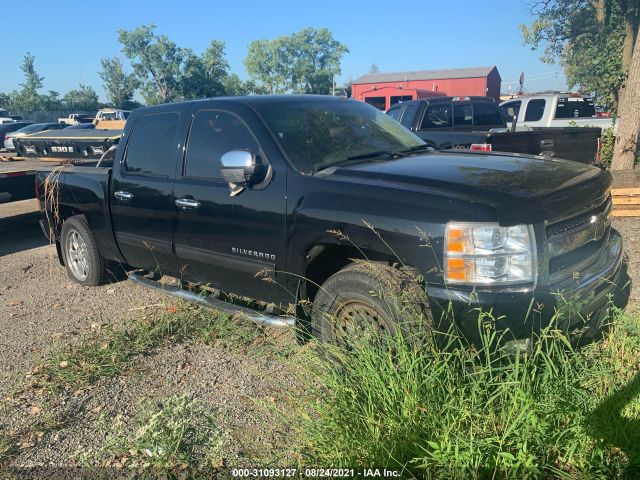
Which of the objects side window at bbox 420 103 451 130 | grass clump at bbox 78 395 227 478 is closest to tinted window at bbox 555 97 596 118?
side window at bbox 420 103 451 130

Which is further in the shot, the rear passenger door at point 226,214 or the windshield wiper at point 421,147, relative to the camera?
the windshield wiper at point 421,147

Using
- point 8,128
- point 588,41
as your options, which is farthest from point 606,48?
point 8,128

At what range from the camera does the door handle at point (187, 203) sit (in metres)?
4.19

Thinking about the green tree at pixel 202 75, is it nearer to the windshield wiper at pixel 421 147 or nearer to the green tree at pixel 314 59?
the green tree at pixel 314 59

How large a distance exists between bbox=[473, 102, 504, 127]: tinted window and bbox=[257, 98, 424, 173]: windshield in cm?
607

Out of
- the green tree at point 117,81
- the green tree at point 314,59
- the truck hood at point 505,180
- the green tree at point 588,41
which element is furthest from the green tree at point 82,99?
the truck hood at point 505,180

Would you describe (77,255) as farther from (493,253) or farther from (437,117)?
(437,117)

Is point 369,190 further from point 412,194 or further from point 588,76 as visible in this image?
point 588,76

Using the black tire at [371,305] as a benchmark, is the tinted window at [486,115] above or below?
above

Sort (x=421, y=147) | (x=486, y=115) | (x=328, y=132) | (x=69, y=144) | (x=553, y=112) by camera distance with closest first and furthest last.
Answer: (x=328, y=132)
(x=421, y=147)
(x=69, y=144)
(x=486, y=115)
(x=553, y=112)

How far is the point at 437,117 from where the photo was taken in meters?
9.65

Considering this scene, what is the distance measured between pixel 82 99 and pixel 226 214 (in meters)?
78.5

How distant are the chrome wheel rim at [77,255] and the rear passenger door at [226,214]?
179cm

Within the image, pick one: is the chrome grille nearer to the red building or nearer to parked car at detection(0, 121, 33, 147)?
parked car at detection(0, 121, 33, 147)
